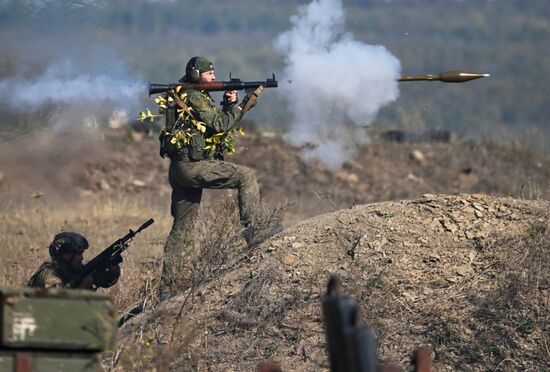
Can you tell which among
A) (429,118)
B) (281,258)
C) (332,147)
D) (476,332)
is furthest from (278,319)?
(429,118)

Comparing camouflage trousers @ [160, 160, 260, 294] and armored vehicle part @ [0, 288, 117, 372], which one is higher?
camouflage trousers @ [160, 160, 260, 294]

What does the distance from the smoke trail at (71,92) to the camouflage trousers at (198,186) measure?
2.12 meters

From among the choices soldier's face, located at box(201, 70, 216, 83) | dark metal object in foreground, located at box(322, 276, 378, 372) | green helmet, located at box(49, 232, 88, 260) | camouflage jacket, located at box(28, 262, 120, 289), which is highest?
soldier's face, located at box(201, 70, 216, 83)

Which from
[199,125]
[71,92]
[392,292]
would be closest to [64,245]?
[199,125]

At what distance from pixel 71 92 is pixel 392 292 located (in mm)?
5009

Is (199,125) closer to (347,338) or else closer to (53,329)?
(53,329)

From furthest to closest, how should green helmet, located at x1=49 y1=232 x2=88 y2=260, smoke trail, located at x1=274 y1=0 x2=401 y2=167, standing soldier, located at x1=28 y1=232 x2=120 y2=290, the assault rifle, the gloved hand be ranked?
smoke trail, located at x1=274 y1=0 x2=401 y2=167, the gloved hand, the assault rifle, green helmet, located at x1=49 y1=232 x2=88 y2=260, standing soldier, located at x1=28 y1=232 x2=120 y2=290

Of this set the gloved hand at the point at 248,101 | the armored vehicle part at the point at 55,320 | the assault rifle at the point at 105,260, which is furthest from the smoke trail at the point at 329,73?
the armored vehicle part at the point at 55,320

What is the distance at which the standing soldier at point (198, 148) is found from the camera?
424 inches

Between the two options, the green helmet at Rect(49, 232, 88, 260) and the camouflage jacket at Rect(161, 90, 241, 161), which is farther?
the camouflage jacket at Rect(161, 90, 241, 161)

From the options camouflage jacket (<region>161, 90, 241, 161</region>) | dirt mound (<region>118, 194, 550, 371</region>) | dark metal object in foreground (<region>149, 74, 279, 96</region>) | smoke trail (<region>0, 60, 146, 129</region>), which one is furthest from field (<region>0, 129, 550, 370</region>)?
smoke trail (<region>0, 60, 146, 129</region>)

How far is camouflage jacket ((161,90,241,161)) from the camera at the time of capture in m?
10.8

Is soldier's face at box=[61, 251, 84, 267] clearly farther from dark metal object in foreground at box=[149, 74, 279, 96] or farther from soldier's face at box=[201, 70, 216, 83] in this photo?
soldier's face at box=[201, 70, 216, 83]

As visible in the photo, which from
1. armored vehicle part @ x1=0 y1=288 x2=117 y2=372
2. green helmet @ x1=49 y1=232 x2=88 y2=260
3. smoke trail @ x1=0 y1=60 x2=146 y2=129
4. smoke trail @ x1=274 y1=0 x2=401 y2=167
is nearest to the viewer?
armored vehicle part @ x1=0 y1=288 x2=117 y2=372
